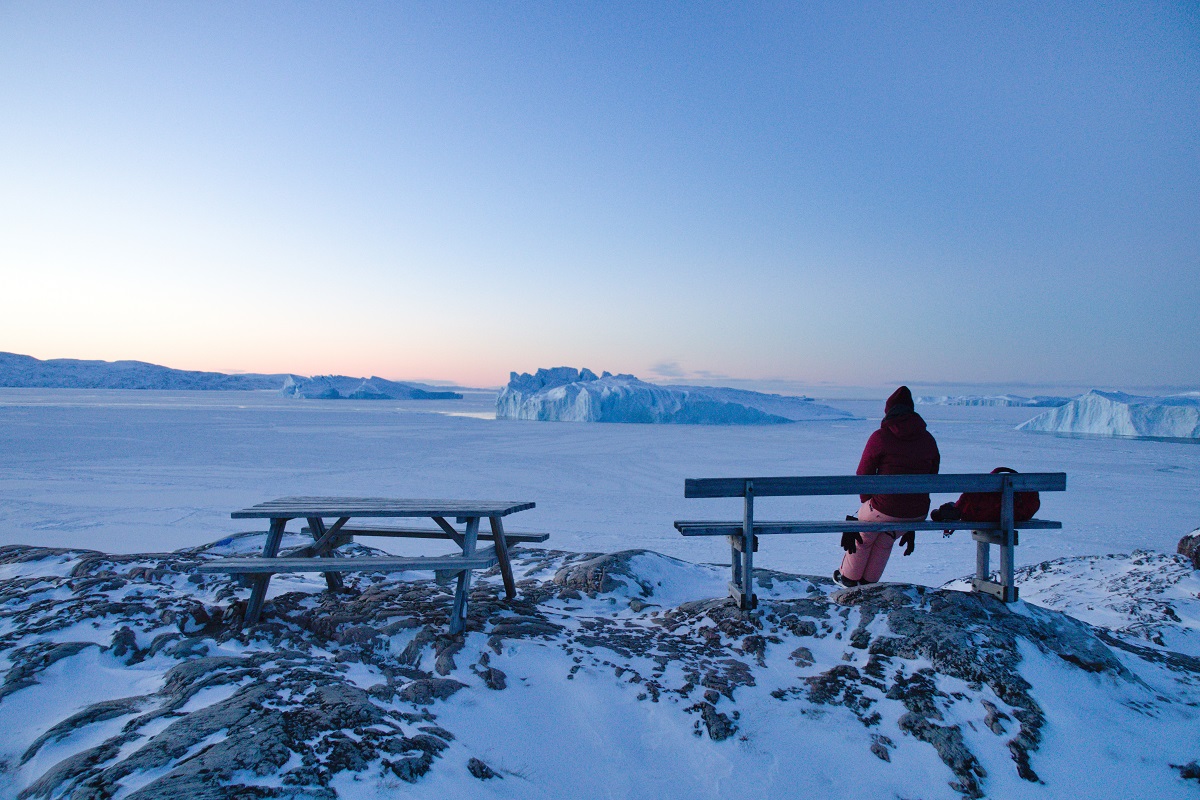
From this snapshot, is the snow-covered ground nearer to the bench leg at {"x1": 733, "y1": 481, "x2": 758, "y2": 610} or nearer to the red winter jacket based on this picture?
the bench leg at {"x1": 733, "y1": 481, "x2": 758, "y2": 610}

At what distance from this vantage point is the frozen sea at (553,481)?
816 centimetres

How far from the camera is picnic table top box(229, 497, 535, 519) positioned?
12.0 feet

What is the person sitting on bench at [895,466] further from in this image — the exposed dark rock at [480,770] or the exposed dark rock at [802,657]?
the exposed dark rock at [480,770]

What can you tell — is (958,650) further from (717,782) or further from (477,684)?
(477,684)

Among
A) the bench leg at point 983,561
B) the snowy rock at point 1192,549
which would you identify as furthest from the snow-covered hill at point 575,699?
the snowy rock at point 1192,549

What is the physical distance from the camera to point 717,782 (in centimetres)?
241

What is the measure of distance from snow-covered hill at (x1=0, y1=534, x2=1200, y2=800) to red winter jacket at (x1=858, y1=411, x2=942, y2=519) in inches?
21.3

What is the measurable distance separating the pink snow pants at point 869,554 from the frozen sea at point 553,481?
2781mm

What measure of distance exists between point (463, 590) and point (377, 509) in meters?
0.71

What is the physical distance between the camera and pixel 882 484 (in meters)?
3.71

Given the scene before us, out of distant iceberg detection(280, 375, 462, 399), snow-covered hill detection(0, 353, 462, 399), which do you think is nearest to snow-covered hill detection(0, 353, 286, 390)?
snow-covered hill detection(0, 353, 462, 399)

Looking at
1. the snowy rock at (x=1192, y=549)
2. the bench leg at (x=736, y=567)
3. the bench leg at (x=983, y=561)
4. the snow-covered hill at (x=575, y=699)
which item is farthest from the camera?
the snowy rock at (x=1192, y=549)

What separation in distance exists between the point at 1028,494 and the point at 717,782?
2.63 metres

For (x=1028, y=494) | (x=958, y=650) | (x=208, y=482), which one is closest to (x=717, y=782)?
(x=958, y=650)
